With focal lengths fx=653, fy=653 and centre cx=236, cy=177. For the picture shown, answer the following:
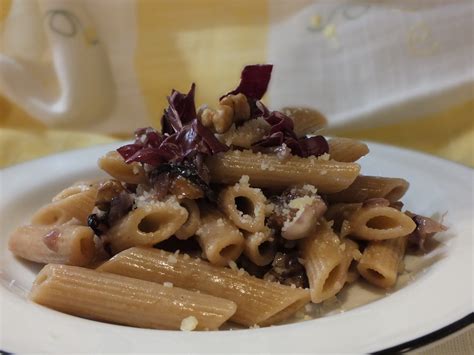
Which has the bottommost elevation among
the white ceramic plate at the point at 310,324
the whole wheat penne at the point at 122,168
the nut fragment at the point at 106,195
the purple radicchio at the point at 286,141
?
the white ceramic plate at the point at 310,324

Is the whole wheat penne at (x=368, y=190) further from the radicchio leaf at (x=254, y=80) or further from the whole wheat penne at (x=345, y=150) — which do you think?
the radicchio leaf at (x=254, y=80)

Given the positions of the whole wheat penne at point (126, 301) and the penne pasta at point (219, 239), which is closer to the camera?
the whole wheat penne at point (126, 301)

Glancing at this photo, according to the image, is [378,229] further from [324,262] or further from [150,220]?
[150,220]

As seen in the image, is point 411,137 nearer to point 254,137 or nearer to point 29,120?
point 254,137

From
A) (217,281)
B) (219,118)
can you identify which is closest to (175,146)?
(219,118)

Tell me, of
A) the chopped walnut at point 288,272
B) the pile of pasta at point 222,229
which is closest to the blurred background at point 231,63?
the pile of pasta at point 222,229

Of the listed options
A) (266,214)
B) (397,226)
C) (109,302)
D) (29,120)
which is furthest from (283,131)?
(29,120)

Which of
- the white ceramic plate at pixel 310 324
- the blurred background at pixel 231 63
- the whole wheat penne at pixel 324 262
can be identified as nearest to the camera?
the white ceramic plate at pixel 310 324
